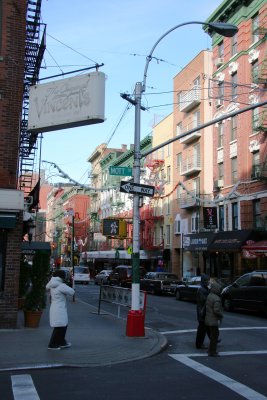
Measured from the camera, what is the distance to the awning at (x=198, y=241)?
1390 inches

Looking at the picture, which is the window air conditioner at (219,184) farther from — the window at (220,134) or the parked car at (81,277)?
the parked car at (81,277)

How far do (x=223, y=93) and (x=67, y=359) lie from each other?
30010 millimetres

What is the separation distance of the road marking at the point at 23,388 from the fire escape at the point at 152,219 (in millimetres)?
39435

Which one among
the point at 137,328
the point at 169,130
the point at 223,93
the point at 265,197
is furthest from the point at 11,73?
the point at 169,130

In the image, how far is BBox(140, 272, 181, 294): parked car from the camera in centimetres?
3178

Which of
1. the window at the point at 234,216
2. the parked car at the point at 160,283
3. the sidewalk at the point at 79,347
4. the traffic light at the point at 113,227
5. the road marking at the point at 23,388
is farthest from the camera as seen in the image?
the window at the point at 234,216

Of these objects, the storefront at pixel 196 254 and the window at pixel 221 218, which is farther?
the window at pixel 221 218

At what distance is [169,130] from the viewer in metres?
48.7

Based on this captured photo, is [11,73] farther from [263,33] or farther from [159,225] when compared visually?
[159,225]

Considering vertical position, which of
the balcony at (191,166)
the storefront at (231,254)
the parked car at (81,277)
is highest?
the balcony at (191,166)

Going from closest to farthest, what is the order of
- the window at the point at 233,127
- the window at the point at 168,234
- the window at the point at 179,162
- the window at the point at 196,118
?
the window at the point at 233,127, the window at the point at 196,118, the window at the point at 179,162, the window at the point at 168,234

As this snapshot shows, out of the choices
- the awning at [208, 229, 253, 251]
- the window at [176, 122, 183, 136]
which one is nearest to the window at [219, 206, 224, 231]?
the awning at [208, 229, 253, 251]

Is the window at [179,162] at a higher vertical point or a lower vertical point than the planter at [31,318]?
higher

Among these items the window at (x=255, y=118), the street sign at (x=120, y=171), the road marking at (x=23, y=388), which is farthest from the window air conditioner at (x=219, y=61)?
the road marking at (x=23, y=388)
